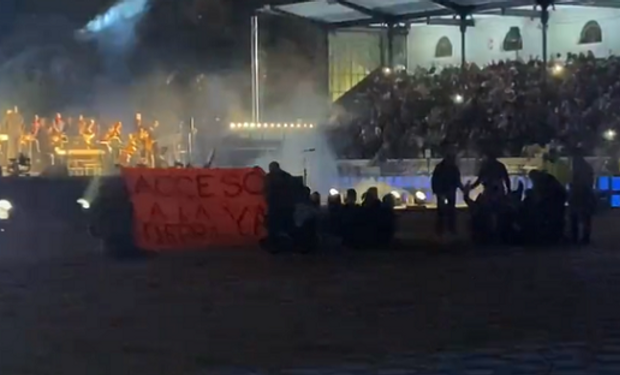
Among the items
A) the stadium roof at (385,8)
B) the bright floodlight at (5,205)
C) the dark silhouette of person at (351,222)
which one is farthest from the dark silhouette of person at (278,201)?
the stadium roof at (385,8)

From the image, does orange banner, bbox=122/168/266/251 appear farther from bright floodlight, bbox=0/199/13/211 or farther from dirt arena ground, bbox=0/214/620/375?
bright floodlight, bbox=0/199/13/211

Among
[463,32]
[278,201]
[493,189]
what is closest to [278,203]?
[278,201]

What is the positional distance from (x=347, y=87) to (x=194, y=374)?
40258 millimetres

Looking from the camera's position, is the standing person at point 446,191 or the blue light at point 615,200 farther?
the blue light at point 615,200

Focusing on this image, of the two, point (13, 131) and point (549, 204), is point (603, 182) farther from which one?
point (13, 131)

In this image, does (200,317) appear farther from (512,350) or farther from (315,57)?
(315,57)

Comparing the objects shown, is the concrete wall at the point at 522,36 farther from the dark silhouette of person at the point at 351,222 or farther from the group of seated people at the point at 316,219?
the dark silhouette of person at the point at 351,222

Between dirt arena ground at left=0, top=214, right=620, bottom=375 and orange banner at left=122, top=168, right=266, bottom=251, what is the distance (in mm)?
470

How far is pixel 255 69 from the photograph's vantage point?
4828cm

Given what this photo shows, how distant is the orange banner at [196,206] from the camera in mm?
20922

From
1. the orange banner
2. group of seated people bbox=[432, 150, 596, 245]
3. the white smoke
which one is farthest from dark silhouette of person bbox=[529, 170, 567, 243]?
the white smoke

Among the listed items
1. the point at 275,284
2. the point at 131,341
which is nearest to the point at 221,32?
the point at 275,284

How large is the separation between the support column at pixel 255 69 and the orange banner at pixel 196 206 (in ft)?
79.4

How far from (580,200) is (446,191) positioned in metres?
2.87
